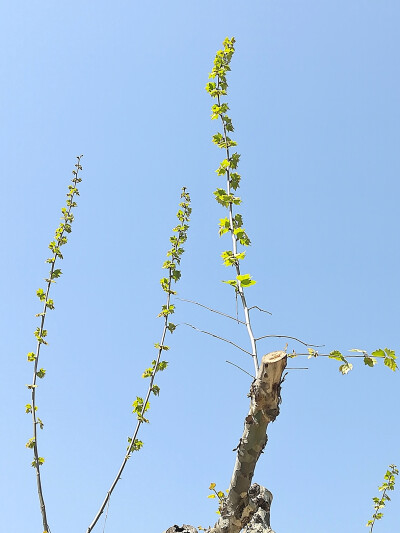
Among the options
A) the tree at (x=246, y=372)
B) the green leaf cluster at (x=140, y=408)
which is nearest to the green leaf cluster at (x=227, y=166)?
the tree at (x=246, y=372)

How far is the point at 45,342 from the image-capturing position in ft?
22.9

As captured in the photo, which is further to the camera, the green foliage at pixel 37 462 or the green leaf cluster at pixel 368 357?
the green foliage at pixel 37 462

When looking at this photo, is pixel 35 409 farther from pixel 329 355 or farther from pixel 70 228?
pixel 329 355

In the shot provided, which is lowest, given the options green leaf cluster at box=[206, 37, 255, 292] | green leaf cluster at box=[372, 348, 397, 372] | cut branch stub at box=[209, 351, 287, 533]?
cut branch stub at box=[209, 351, 287, 533]

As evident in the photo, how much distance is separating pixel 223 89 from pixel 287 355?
3834mm

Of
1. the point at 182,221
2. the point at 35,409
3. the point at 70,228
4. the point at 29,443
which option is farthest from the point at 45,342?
the point at 182,221

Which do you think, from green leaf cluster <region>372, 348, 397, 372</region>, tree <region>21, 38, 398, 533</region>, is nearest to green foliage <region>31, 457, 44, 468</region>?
tree <region>21, 38, 398, 533</region>

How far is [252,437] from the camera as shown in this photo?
3061mm

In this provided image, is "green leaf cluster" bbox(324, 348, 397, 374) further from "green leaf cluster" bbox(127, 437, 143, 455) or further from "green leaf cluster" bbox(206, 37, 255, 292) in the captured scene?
"green leaf cluster" bbox(127, 437, 143, 455)

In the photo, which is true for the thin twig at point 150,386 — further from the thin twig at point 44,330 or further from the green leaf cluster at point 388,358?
the green leaf cluster at point 388,358

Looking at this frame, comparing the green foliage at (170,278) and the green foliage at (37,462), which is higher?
the green foliage at (170,278)

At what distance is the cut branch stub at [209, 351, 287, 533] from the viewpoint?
300 centimetres

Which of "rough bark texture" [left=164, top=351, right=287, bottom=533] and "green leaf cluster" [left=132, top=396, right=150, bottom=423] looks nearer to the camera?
"rough bark texture" [left=164, top=351, right=287, bottom=533]

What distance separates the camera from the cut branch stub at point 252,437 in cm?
300
